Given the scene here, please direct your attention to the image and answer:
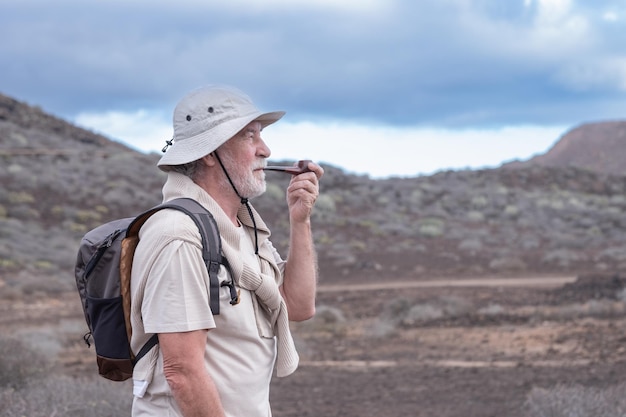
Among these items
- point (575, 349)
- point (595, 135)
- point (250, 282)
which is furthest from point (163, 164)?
point (595, 135)

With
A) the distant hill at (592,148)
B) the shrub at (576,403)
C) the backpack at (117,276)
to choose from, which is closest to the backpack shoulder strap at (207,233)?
the backpack at (117,276)

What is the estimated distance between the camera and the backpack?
2.95 m

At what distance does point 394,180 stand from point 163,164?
4203cm

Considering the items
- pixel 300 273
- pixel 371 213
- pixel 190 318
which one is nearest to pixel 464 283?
pixel 371 213

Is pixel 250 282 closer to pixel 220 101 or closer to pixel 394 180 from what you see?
pixel 220 101

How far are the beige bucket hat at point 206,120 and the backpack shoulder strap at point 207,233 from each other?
215 mm

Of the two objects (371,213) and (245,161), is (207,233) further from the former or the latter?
(371,213)

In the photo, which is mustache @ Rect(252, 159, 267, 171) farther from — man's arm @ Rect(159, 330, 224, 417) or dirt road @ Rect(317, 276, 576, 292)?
dirt road @ Rect(317, 276, 576, 292)

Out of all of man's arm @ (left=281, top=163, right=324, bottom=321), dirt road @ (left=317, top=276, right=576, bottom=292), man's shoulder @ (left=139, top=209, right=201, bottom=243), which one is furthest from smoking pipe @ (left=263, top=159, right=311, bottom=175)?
dirt road @ (left=317, top=276, right=576, bottom=292)

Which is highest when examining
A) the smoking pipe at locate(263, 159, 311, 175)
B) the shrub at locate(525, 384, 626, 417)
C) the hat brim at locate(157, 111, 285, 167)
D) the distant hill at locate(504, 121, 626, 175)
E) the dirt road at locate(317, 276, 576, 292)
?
the distant hill at locate(504, 121, 626, 175)

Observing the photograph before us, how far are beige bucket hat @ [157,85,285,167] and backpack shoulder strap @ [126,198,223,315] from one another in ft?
0.71

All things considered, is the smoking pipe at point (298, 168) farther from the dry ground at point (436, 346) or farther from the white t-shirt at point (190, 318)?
the dry ground at point (436, 346)

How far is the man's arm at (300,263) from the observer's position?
3609mm

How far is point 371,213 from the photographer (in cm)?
3531
